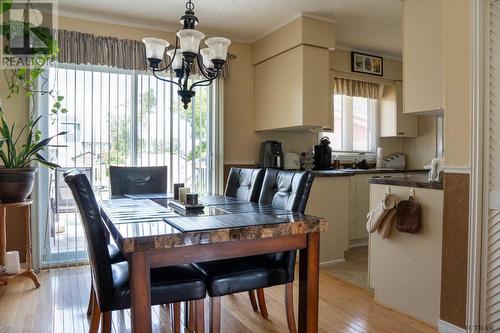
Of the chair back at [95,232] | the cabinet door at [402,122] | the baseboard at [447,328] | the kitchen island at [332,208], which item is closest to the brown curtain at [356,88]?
the cabinet door at [402,122]

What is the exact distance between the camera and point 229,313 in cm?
247

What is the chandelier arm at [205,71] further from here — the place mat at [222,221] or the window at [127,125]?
the window at [127,125]

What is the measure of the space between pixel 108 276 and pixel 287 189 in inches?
42.1

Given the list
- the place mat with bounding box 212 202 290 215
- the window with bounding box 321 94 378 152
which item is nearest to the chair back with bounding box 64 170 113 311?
Answer: the place mat with bounding box 212 202 290 215

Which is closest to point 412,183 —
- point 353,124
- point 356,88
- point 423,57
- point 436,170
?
point 436,170

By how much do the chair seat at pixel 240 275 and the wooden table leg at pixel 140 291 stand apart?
425 mm

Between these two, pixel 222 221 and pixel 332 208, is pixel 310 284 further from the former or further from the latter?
pixel 332 208

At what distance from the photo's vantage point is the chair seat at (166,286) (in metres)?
1.59

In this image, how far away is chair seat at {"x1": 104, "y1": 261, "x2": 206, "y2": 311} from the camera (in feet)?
5.22

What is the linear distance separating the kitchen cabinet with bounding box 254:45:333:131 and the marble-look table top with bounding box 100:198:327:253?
5.91 feet

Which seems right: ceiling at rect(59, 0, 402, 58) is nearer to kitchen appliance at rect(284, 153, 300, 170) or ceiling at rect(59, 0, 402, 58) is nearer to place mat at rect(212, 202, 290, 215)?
kitchen appliance at rect(284, 153, 300, 170)

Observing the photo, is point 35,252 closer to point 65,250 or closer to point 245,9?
point 65,250

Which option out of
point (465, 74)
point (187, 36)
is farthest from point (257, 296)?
point (465, 74)

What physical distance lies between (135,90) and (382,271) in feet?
9.30
